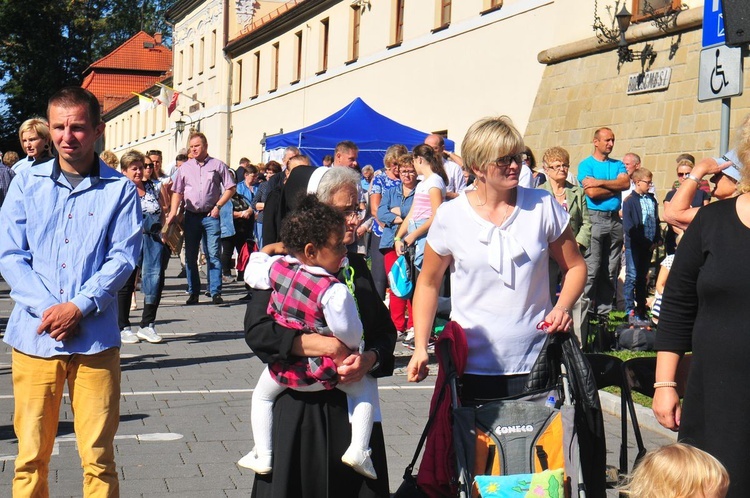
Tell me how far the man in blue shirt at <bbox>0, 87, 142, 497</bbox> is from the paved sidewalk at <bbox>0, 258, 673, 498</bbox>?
128 cm

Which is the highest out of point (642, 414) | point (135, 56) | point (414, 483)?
point (135, 56)

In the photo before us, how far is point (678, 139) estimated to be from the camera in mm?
17250

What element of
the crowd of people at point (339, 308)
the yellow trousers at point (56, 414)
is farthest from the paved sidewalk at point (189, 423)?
the crowd of people at point (339, 308)

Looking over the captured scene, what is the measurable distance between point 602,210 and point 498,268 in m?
8.20

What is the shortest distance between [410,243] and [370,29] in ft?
74.5

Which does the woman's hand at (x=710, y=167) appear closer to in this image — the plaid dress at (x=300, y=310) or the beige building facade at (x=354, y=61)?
the plaid dress at (x=300, y=310)

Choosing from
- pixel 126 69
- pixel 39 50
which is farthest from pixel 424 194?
pixel 126 69

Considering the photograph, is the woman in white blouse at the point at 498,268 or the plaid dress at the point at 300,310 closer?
the plaid dress at the point at 300,310

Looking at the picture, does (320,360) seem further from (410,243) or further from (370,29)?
(370,29)

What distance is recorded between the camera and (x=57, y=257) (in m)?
4.55

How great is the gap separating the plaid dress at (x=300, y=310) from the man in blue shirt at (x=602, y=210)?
838 cm

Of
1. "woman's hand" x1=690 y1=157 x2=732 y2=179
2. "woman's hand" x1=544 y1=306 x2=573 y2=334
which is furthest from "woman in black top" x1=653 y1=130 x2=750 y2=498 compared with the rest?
"woman's hand" x1=690 y1=157 x2=732 y2=179

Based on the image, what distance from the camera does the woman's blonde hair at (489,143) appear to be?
4664 millimetres

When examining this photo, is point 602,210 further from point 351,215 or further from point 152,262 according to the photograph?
point 351,215
